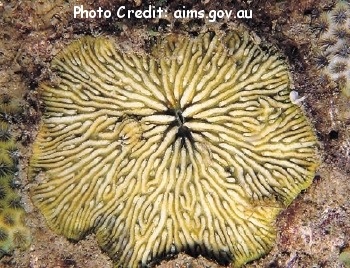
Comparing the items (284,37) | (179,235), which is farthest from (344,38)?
(179,235)

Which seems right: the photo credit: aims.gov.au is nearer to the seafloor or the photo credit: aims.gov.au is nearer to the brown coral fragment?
the seafloor

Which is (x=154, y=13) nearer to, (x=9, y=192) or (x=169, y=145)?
(x=169, y=145)

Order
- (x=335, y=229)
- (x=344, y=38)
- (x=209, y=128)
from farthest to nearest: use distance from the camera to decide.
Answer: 1. (x=335, y=229)
2. (x=344, y=38)
3. (x=209, y=128)

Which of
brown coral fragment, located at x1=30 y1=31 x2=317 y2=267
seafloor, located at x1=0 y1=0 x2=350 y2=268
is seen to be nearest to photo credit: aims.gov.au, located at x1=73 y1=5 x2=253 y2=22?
seafloor, located at x1=0 y1=0 x2=350 y2=268

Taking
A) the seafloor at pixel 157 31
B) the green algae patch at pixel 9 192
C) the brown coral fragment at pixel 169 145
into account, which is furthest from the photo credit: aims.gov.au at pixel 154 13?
the green algae patch at pixel 9 192

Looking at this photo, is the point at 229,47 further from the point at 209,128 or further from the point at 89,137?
the point at 89,137

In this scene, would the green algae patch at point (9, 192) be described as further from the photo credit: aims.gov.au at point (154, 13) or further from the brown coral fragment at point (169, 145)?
the photo credit: aims.gov.au at point (154, 13)
